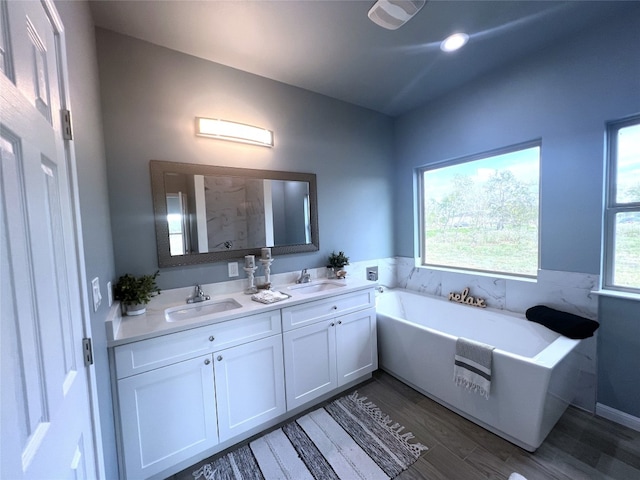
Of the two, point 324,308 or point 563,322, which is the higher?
point 324,308

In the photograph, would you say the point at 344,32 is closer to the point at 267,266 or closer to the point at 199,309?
the point at 267,266

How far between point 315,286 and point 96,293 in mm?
1608

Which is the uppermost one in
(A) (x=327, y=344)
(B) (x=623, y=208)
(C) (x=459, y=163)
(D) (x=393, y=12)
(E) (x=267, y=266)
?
(D) (x=393, y=12)

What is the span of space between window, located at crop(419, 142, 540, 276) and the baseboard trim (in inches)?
40.0

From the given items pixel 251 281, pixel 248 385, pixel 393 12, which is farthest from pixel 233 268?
pixel 393 12

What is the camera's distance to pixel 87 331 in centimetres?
94

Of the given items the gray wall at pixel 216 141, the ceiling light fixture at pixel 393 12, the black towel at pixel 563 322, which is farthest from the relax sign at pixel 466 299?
the ceiling light fixture at pixel 393 12

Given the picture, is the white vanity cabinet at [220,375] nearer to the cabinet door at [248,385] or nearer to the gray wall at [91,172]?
the cabinet door at [248,385]

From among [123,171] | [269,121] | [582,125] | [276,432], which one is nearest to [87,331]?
[123,171]

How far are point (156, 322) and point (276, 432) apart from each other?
1.12 m

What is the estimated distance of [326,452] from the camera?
1.68m

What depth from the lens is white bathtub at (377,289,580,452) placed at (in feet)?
5.28

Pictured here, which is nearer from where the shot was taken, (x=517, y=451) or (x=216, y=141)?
(x=517, y=451)

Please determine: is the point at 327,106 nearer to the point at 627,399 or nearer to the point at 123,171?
the point at 123,171
